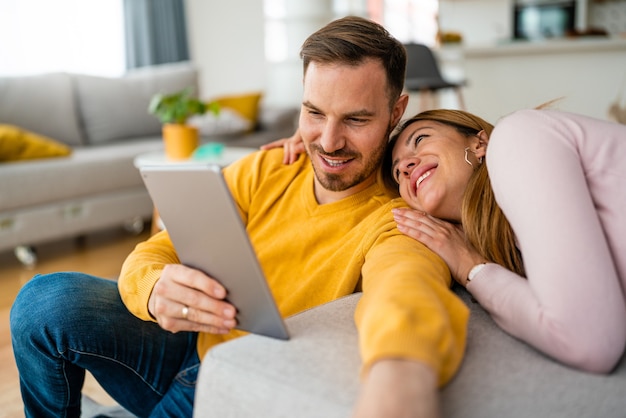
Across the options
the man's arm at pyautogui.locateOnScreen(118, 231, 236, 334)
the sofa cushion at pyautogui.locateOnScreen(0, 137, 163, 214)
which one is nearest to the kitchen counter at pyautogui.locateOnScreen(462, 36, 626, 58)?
the sofa cushion at pyautogui.locateOnScreen(0, 137, 163, 214)

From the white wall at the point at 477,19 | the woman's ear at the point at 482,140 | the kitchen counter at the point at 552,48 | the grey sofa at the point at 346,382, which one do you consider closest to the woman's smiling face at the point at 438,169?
the woman's ear at the point at 482,140

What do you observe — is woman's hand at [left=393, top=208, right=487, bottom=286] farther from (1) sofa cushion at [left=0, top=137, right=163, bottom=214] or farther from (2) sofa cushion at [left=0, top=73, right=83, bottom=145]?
(2) sofa cushion at [left=0, top=73, right=83, bottom=145]

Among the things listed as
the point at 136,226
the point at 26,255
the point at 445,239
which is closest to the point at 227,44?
the point at 136,226

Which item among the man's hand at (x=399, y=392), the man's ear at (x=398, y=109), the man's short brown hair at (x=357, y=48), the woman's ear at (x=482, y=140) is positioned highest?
the man's short brown hair at (x=357, y=48)

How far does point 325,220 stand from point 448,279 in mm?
369

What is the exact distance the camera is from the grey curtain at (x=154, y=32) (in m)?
5.76

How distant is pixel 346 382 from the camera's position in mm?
835

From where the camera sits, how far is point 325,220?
4.50ft

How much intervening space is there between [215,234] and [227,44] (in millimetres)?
6274

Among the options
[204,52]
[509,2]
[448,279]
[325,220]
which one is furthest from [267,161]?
[509,2]

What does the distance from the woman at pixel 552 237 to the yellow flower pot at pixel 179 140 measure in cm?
246

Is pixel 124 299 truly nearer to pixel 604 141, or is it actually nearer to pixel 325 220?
pixel 325 220

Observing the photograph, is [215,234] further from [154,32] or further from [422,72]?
[154,32]

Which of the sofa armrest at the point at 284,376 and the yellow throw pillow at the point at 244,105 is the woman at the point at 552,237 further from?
the yellow throw pillow at the point at 244,105
